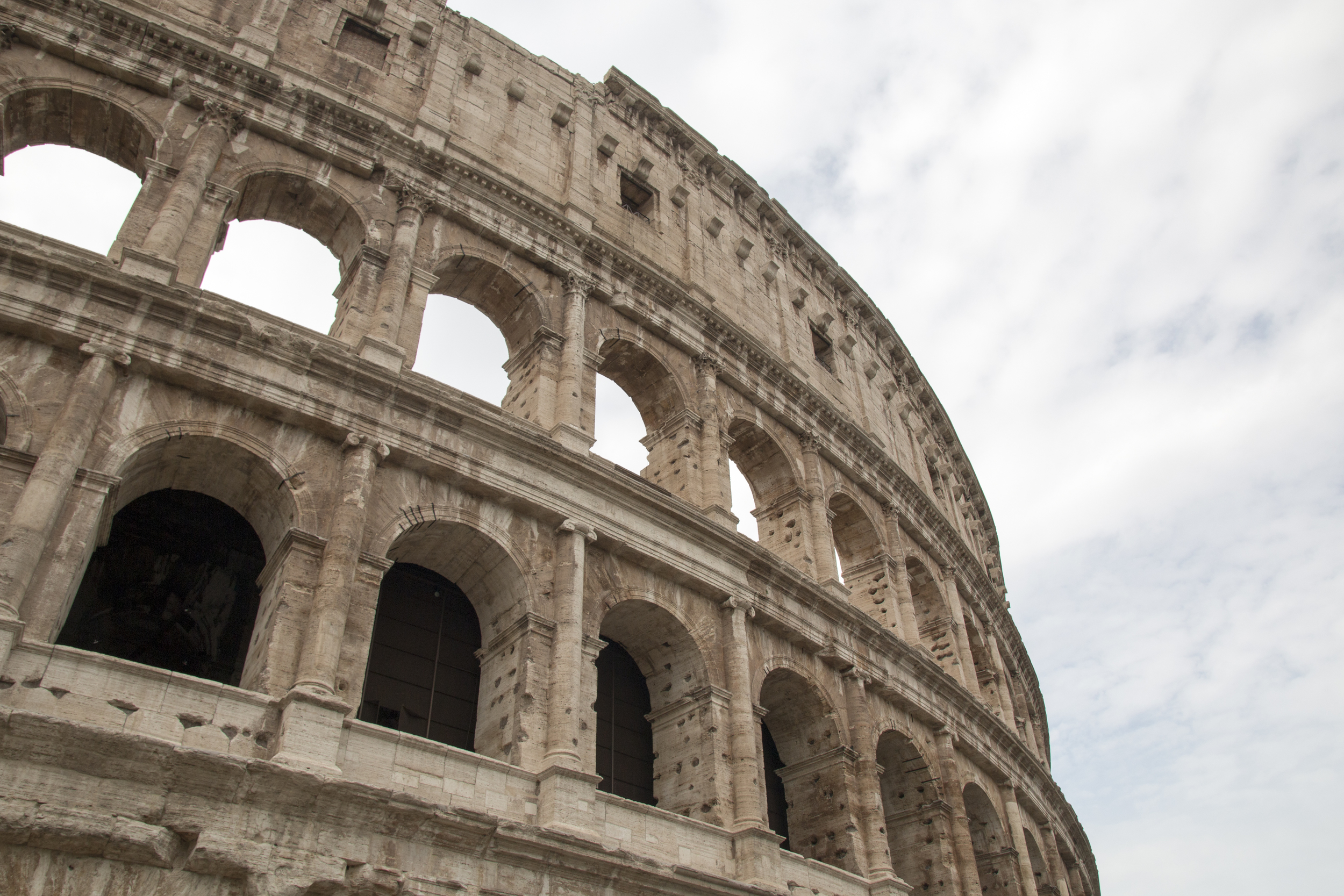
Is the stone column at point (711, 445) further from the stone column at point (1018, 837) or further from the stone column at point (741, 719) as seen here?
the stone column at point (1018, 837)

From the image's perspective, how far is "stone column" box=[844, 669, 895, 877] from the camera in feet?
44.5

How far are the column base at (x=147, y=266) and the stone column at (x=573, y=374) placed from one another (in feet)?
16.5

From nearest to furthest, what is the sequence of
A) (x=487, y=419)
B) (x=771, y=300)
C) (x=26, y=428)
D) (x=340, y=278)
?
(x=26, y=428) < (x=487, y=419) < (x=340, y=278) < (x=771, y=300)

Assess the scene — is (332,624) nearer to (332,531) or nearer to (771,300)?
(332,531)

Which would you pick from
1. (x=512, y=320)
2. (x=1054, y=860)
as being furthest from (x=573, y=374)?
(x=1054, y=860)

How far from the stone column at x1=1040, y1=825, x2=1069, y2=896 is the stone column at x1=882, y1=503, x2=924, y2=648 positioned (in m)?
4.98

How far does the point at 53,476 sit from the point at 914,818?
44.1 ft

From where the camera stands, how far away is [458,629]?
12.5 metres

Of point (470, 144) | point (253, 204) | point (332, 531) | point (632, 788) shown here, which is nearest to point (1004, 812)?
point (632, 788)

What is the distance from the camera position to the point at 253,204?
13828mm

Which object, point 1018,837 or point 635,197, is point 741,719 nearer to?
point 1018,837

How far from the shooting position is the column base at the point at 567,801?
993 cm

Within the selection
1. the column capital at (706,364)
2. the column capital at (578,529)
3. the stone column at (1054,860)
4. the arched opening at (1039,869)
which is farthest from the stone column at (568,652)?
the stone column at (1054,860)

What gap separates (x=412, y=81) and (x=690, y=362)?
6658 millimetres
